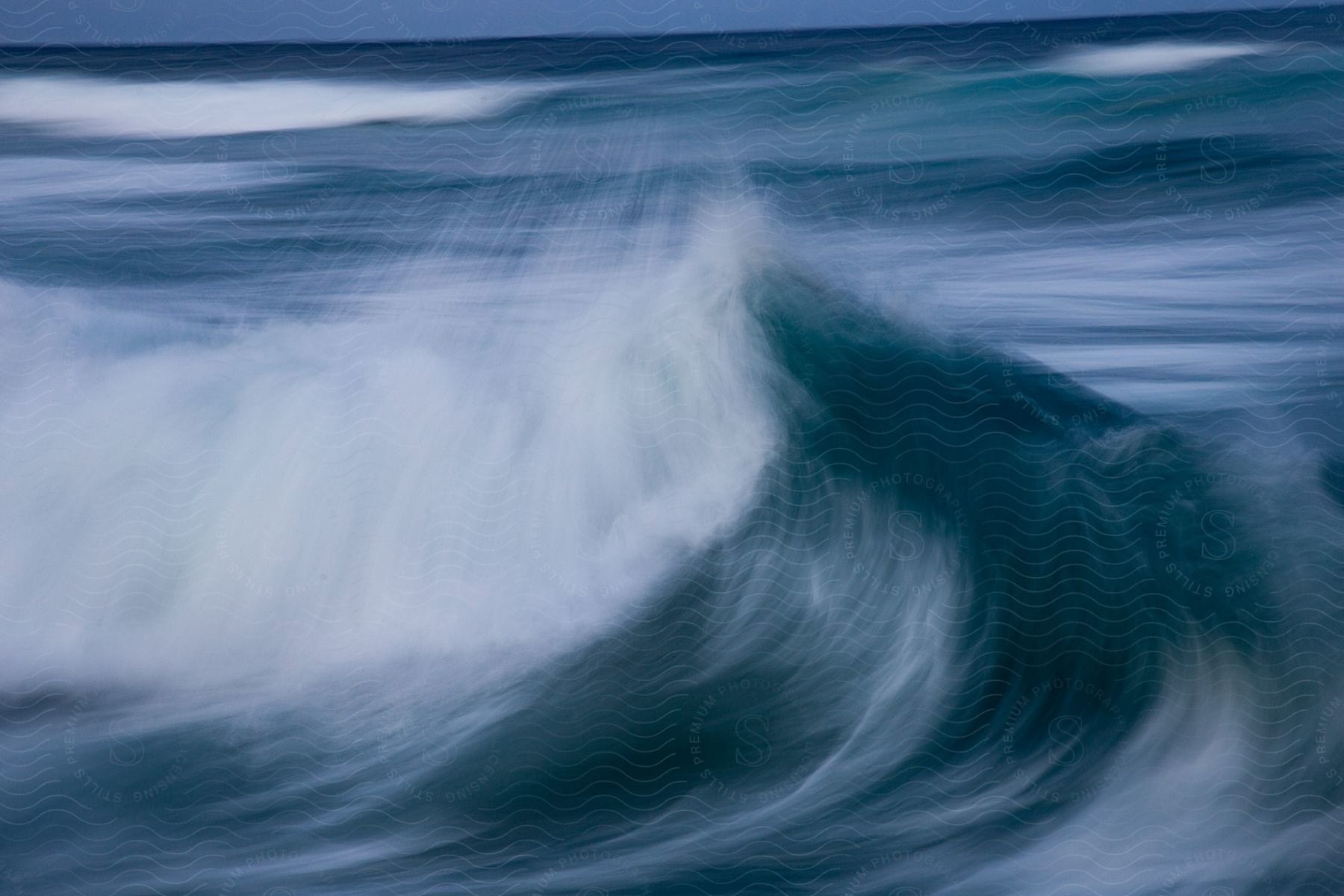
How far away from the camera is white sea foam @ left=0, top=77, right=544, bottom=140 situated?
1.18m

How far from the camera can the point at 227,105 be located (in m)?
1.18

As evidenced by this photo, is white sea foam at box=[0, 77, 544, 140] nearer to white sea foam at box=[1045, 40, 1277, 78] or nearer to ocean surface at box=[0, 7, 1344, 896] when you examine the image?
ocean surface at box=[0, 7, 1344, 896]

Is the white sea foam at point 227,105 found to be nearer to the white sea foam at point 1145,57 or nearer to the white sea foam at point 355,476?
the white sea foam at point 355,476

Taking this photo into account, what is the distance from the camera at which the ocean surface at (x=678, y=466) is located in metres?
1.11

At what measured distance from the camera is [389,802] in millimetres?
1104

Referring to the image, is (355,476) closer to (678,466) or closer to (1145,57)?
(678,466)

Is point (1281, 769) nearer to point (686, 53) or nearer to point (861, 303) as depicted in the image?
point (861, 303)

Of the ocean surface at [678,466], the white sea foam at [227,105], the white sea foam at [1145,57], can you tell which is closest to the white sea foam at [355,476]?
the ocean surface at [678,466]

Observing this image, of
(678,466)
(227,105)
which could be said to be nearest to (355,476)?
(678,466)

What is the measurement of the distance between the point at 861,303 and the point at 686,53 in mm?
382

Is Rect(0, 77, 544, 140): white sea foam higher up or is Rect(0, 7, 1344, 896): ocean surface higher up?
Rect(0, 77, 544, 140): white sea foam

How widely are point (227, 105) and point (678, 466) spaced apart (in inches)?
28.3

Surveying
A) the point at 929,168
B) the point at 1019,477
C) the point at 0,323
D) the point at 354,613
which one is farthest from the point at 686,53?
the point at 0,323

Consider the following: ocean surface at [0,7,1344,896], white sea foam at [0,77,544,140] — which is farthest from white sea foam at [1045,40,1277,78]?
white sea foam at [0,77,544,140]
